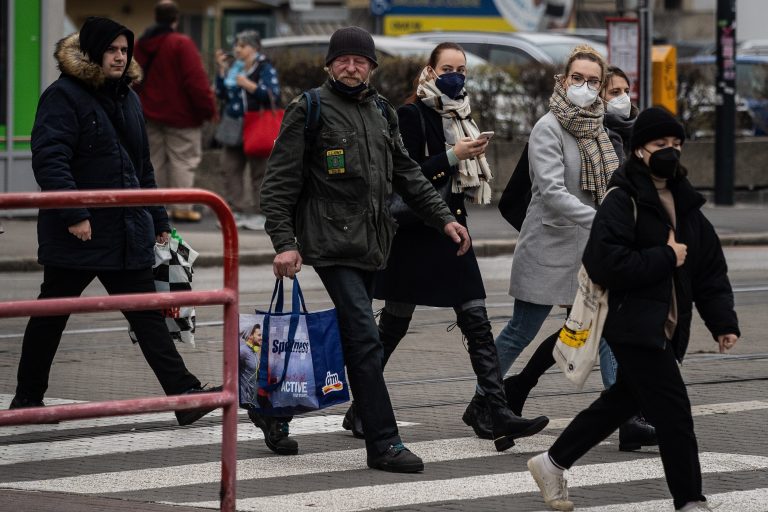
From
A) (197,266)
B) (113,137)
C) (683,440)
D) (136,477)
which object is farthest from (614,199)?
(197,266)

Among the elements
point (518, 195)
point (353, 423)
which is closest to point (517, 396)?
point (353, 423)

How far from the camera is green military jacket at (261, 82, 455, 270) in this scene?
6.79m

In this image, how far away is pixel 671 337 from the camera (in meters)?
5.84

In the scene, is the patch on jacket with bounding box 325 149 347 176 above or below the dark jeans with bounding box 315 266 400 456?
above

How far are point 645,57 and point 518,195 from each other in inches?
388

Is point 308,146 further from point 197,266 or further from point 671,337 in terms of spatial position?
point 197,266

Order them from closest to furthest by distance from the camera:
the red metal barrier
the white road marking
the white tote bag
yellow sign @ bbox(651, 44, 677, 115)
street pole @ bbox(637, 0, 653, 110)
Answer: the red metal barrier < the white tote bag < the white road marking < street pole @ bbox(637, 0, 653, 110) < yellow sign @ bbox(651, 44, 677, 115)

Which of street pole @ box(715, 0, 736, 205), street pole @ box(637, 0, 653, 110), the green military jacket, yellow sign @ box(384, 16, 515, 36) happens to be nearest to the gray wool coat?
the green military jacket

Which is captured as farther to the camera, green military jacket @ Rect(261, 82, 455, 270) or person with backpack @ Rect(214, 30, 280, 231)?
person with backpack @ Rect(214, 30, 280, 231)

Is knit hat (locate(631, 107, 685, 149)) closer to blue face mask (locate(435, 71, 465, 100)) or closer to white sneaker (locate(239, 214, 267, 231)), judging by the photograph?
blue face mask (locate(435, 71, 465, 100))

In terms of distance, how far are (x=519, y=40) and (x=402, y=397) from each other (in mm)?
14892

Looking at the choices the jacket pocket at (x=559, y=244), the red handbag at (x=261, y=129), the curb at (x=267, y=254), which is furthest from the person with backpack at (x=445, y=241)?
the red handbag at (x=261, y=129)

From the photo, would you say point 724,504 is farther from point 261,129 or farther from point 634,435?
point 261,129

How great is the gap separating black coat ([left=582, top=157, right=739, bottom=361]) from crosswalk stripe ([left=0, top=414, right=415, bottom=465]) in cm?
212
